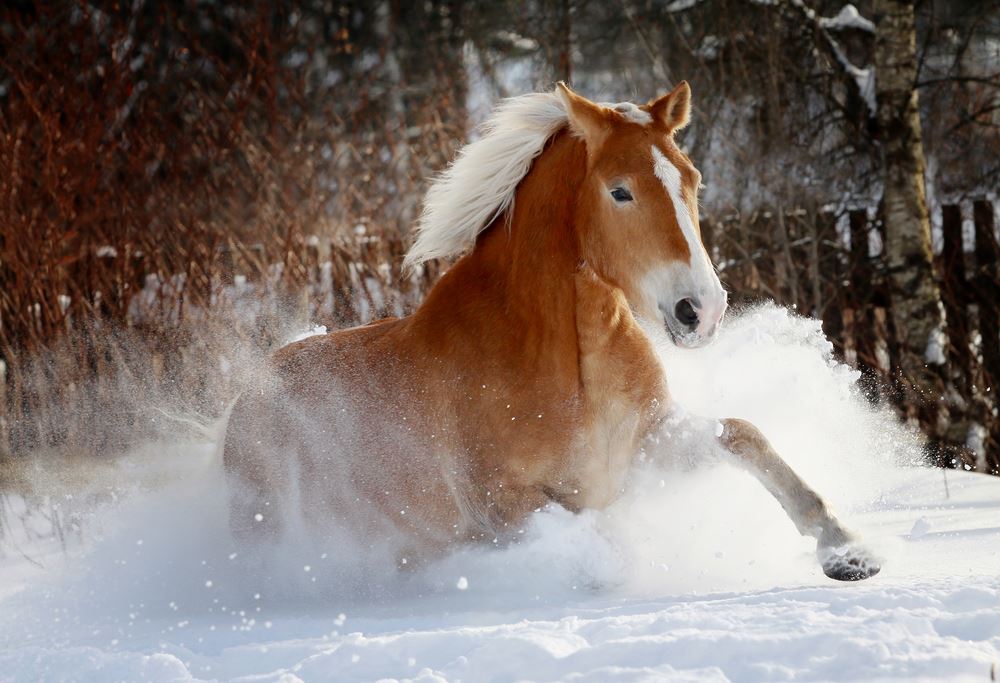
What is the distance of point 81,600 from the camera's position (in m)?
3.94

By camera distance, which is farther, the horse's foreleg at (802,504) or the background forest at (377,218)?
the background forest at (377,218)

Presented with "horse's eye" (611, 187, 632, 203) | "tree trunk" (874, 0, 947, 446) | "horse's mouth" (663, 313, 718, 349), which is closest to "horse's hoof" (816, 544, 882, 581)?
"horse's mouth" (663, 313, 718, 349)

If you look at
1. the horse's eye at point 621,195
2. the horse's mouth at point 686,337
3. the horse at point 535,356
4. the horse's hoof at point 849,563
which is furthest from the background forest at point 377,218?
the horse's hoof at point 849,563

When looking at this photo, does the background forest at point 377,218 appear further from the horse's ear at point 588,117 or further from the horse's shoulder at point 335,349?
the horse's ear at point 588,117

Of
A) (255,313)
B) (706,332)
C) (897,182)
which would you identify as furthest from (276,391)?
(897,182)

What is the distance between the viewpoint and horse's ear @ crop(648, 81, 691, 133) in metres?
3.77

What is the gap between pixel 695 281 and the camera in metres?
3.30

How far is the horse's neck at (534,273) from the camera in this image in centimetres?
377

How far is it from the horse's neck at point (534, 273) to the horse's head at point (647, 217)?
87mm

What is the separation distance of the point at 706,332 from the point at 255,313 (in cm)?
435

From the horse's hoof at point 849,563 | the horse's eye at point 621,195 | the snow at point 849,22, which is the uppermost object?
the snow at point 849,22

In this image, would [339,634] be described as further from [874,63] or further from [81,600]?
[874,63]

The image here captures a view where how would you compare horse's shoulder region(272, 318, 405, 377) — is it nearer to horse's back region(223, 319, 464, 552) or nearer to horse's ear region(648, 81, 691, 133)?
horse's back region(223, 319, 464, 552)

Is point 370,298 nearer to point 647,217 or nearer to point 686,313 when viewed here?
point 647,217
